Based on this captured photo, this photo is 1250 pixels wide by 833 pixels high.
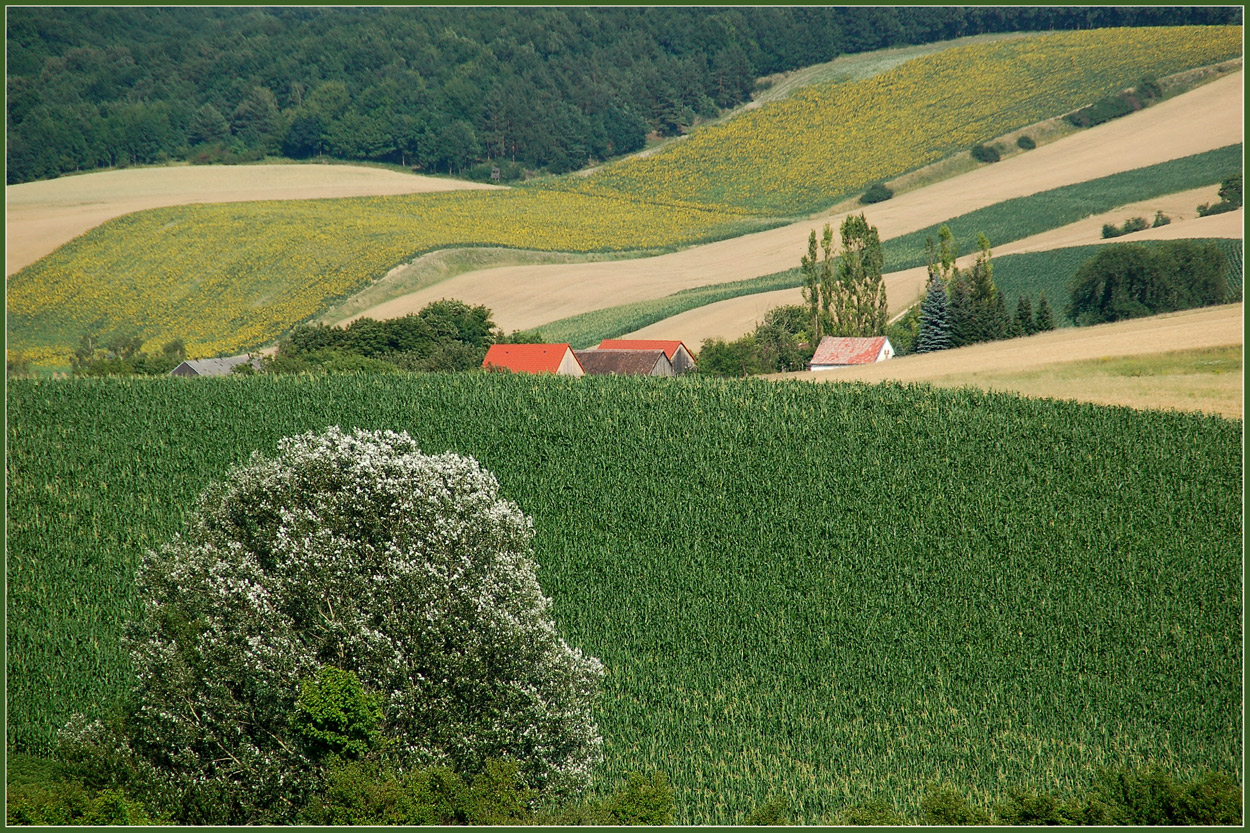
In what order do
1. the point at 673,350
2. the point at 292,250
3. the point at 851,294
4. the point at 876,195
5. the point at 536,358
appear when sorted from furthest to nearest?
1. the point at 876,195
2. the point at 292,250
3. the point at 851,294
4. the point at 673,350
5. the point at 536,358

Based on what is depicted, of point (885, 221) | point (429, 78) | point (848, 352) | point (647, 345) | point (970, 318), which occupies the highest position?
point (429, 78)

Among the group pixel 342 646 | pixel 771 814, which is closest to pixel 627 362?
pixel 342 646

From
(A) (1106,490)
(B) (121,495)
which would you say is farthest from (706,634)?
(B) (121,495)

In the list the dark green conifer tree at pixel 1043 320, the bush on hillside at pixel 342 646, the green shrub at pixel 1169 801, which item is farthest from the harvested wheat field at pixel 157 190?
the green shrub at pixel 1169 801

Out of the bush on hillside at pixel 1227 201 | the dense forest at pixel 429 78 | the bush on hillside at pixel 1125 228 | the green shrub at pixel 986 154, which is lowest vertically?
the bush on hillside at pixel 1125 228

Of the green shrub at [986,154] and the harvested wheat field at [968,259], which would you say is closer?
the harvested wheat field at [968,259]

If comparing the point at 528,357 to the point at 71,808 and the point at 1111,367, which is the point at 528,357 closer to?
the point at 1111,367

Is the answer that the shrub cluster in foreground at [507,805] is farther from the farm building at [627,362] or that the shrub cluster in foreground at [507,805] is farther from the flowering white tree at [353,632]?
the farm building at [627,362]
